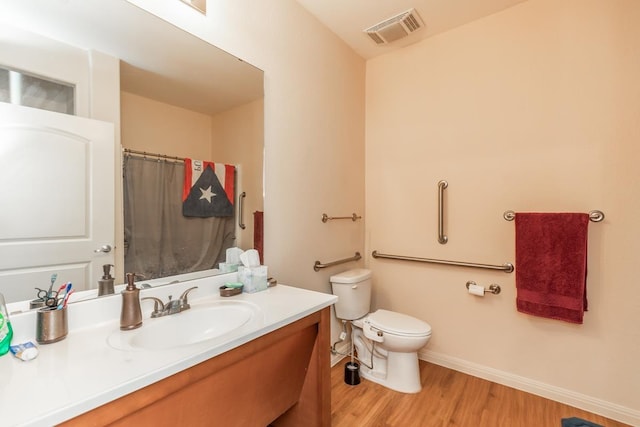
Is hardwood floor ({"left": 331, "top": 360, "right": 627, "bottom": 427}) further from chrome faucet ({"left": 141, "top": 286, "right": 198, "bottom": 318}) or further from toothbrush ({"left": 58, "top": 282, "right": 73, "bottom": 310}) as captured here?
toothbrush ({"left": 58, "top": 282, "right": 73, "bottom": 310})

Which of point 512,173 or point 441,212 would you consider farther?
point 441,212

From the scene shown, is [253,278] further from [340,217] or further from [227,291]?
[340,217]

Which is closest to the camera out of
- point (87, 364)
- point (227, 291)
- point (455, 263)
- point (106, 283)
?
point (87, 364)

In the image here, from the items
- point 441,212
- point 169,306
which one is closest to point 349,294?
point 441,212

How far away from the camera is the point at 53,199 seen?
0.98 m

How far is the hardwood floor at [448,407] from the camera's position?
159 cm

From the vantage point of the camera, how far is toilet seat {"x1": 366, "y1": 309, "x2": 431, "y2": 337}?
1.78 m

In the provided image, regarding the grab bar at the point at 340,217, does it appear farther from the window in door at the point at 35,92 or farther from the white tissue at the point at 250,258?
the window in door at the point at 35,92

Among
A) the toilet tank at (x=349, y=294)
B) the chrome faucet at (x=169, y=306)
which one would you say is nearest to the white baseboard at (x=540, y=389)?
the toilet tank at (x=349, y=294)

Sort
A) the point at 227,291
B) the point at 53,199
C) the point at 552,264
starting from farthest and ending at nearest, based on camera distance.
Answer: the point at 552,264 → the point at 227,291 → the point at 53,199

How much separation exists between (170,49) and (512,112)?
2.03 metres

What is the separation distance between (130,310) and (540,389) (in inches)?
91.3

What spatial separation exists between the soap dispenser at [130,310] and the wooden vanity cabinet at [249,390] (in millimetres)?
351

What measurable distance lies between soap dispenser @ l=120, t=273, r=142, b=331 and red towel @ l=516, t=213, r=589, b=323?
2.04 m
